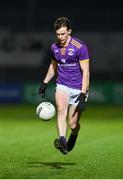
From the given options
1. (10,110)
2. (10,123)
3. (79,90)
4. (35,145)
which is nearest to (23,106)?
(10,110)

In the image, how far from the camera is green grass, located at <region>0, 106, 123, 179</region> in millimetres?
10367

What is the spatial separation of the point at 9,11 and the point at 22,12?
1.17m

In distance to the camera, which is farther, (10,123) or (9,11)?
(9,11)

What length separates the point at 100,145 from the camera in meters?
15.0

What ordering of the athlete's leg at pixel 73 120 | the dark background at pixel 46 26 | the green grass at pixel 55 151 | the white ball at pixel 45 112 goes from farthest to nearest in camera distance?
the dark background at pixel 46 26
the athlete's leg at pixel 73 120
the white ball at pixel 45 112
the green grass at pixel 55 151

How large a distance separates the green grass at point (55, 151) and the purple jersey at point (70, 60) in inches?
55.2

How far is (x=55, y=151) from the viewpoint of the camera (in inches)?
543

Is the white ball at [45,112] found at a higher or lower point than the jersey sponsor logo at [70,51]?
lower

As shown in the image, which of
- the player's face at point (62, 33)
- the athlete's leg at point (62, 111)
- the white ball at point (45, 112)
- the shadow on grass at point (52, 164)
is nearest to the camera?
the player's face at point (62, 33)

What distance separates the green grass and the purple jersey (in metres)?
1.40

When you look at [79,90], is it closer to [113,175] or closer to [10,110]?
[113,175]

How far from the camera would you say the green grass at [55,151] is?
34.0 ft

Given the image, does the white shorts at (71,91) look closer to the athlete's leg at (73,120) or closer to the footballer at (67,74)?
the footballer at (67,74)

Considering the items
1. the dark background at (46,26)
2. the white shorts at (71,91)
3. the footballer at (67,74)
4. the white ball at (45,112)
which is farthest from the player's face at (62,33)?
the dark background at (46,26)
